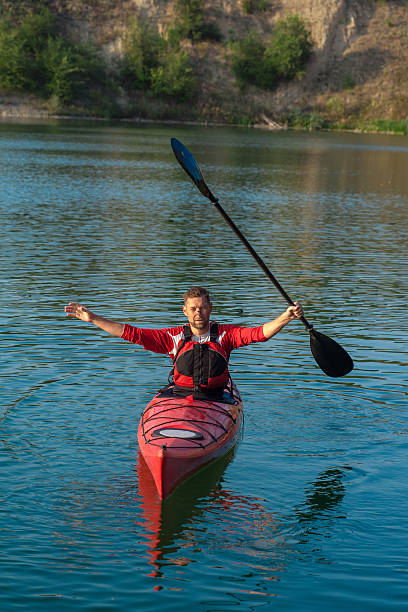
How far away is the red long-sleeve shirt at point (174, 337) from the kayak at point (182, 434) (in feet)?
1.66

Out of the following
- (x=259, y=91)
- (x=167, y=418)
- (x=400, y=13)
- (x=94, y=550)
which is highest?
(x=400, y=13)

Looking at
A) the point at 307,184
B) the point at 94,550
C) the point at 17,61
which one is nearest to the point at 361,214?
the point at 307,184

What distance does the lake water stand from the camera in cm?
617

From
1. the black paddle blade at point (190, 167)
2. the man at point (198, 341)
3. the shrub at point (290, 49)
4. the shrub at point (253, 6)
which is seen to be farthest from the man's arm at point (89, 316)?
the shrub at point (253, 6)

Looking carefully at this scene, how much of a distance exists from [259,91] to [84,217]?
272 feet

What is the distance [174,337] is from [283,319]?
1.20 m

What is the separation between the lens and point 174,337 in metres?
8.54

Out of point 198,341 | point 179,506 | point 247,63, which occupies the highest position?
point 247,63

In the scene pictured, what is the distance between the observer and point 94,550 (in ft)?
21.2

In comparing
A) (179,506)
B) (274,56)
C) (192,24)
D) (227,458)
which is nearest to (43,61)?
(192,24)

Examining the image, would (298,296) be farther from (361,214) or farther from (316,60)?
(316,60)

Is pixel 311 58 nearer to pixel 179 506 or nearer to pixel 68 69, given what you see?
pixel 68 69

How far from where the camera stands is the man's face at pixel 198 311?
816cm

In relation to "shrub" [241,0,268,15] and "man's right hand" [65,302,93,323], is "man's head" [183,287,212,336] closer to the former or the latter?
"man's right hand" [65,302,93,323]
